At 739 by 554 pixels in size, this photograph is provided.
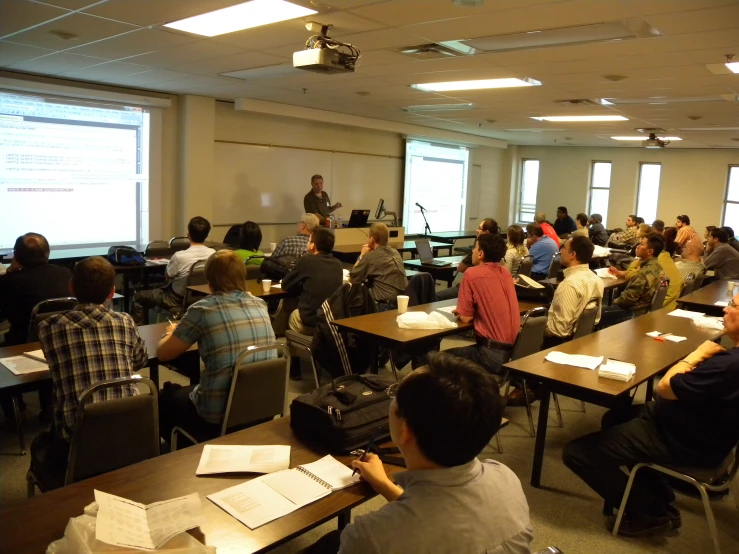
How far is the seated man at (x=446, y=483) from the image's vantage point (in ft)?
3.88

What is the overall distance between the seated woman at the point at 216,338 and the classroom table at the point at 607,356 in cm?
130

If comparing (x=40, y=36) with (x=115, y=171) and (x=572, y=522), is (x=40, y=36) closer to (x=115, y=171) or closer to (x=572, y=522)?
(x=115, y=171)

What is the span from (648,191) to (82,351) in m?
13.4

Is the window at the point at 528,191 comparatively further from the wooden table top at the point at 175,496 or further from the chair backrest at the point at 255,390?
the wooden table top at the point at 175,496

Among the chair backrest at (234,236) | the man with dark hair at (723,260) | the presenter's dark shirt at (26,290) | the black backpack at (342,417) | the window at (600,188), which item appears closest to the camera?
the black backpack at (342,417)

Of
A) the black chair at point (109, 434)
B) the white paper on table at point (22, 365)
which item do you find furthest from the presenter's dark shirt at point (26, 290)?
the black chair at point (109, 434)

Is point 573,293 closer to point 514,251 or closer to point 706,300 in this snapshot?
point 706,300

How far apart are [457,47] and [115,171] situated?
16.0ft

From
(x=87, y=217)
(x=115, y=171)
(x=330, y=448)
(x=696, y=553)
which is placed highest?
(x=115, y=171)

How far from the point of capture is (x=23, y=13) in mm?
3859

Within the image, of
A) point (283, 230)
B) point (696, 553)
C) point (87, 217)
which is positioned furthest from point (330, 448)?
point (283, 230)

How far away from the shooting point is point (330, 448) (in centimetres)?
186

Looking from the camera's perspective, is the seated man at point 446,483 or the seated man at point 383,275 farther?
the seated man at point 383,275

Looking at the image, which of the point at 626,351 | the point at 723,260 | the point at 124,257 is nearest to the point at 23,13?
the point at 124,257
